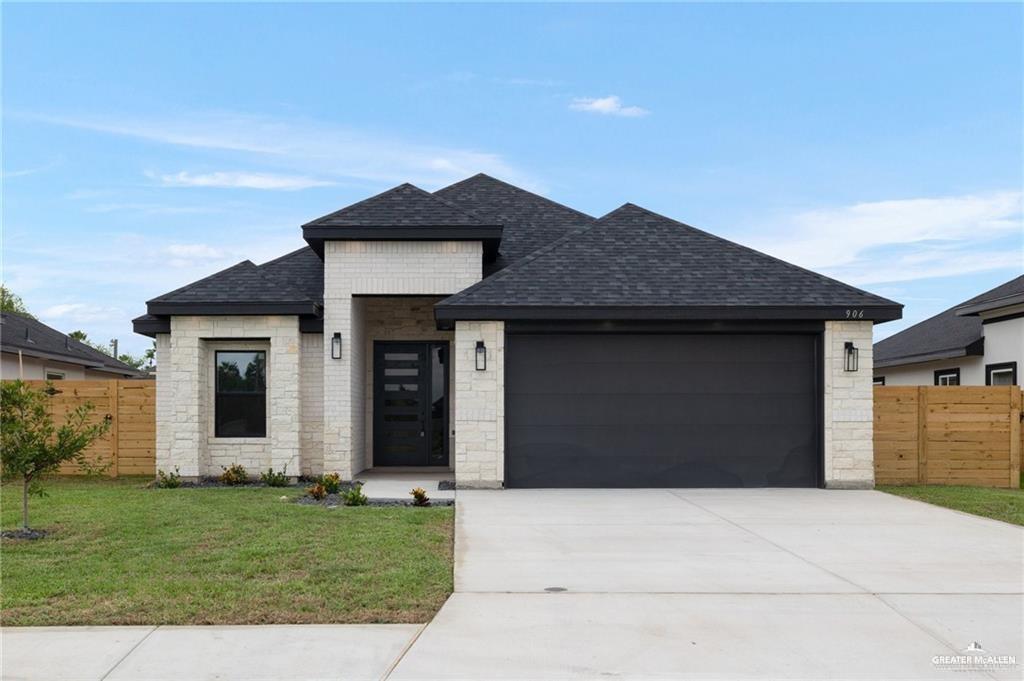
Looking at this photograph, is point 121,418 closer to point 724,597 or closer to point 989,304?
point 724,597

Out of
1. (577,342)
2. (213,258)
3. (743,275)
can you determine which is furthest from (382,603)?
(213,258)

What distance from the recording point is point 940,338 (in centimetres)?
2156

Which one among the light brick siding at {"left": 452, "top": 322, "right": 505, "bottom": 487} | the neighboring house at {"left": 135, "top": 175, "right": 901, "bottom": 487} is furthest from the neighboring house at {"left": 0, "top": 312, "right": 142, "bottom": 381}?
the light brick siding at {"left": 452, "top": 322, "right": 505, "bottom": 487}

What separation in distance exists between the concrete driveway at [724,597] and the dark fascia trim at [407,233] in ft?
18.4

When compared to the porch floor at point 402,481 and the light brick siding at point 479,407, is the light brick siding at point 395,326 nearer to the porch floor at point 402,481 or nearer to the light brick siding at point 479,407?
the porch floor at point 402,481

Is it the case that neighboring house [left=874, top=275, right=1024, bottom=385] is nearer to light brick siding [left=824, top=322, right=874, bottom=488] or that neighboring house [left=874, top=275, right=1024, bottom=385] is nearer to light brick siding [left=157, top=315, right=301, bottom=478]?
light brick siding [left=824, top=322, right=874, bottom=488]

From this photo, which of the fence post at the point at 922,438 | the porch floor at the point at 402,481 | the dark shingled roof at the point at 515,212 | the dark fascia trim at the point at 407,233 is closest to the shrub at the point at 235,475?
the porch floor at the point at 402,481

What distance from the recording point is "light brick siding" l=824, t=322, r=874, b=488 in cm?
1334

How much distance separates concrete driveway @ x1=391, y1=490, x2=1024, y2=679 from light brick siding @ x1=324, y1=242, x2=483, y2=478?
4786 millimetres

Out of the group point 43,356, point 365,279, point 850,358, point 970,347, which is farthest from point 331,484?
point 970,347

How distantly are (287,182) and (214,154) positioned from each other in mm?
2377

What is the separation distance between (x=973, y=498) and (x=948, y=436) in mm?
2228

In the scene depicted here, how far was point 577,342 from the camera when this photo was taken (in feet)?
44.5

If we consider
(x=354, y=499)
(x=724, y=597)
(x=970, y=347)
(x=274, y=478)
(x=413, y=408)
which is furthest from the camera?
(x=970, y=347)
